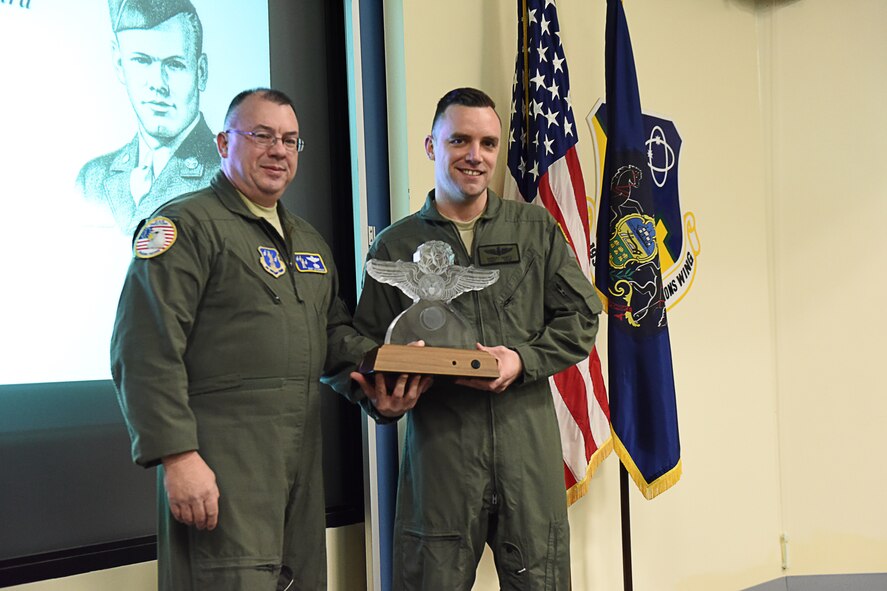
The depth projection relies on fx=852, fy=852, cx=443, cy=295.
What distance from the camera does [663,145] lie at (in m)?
3.62

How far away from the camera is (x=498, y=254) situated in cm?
204

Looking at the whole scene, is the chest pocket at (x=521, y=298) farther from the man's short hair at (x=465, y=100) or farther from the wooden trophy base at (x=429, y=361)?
the man's short hair at (x=465, y=100)

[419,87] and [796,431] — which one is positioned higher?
[419,87]

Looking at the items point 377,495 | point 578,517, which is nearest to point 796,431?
point 578,517

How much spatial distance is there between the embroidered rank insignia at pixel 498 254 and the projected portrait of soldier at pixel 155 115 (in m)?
1.02

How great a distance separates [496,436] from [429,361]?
0.27 meters

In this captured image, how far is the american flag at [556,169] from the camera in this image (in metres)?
2.86

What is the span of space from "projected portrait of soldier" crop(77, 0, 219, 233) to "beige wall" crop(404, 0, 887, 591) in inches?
74.0

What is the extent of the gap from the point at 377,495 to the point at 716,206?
2101mm

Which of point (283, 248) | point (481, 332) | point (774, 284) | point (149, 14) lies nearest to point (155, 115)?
point (149, 14)

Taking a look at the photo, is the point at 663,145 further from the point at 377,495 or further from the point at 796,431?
the point at 377,495

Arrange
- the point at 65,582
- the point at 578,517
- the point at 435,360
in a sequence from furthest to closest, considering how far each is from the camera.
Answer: the point at 578,517, the point at 65,582, the point at 435,360

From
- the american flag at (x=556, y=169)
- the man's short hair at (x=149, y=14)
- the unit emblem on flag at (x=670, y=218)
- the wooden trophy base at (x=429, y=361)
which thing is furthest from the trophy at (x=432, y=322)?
the unit emblem on flag at (x=670, y=218)

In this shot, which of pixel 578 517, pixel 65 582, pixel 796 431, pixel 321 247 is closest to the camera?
pixel 321 247
